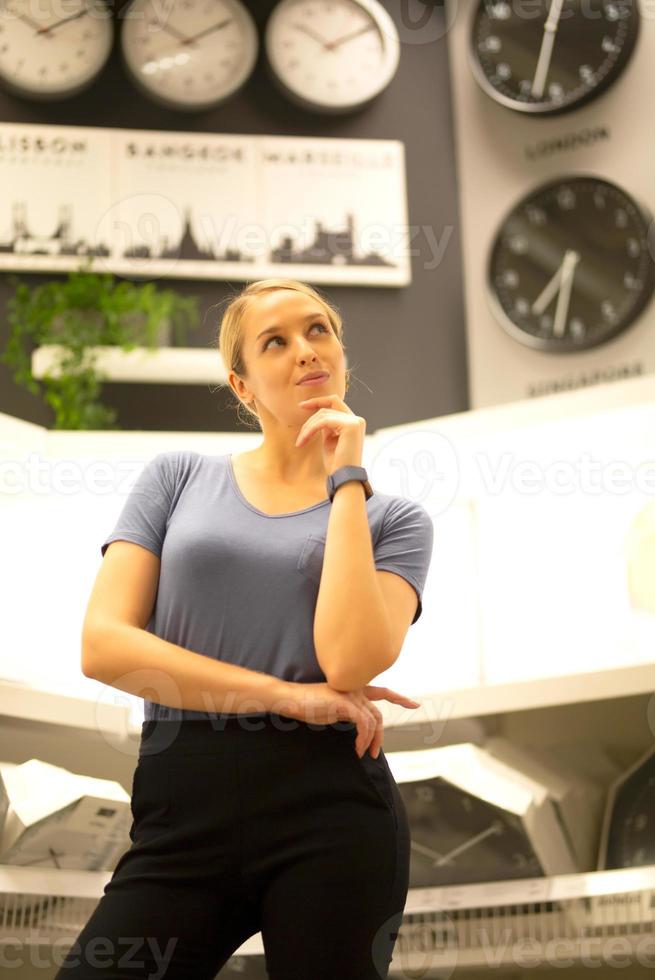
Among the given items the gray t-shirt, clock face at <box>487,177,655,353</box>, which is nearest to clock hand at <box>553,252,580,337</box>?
clock face at <box>487,177,655,353</box>

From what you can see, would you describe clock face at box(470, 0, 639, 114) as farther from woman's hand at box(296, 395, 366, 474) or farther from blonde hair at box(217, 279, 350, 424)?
woman's hand at box(296, 395, 366, 474)

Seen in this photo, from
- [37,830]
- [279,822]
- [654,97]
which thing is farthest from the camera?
[654,97]

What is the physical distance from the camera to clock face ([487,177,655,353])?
2.74 m

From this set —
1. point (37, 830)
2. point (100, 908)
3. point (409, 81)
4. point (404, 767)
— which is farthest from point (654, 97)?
point (100, 908)

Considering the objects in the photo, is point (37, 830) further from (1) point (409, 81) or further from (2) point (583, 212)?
(1) point (409, 81)

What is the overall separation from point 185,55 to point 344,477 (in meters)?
2.21

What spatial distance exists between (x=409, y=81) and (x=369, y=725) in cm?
247

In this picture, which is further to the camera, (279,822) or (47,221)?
(47,221)

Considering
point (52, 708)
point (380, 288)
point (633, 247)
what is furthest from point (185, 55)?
point (52, 708)

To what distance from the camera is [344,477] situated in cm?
111

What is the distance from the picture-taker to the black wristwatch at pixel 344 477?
1104 mm

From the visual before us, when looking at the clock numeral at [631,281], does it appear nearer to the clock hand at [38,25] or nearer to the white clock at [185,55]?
the white clock at [185,55]

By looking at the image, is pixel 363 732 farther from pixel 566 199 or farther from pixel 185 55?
pixel 185 55

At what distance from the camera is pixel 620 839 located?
1.88 meters
